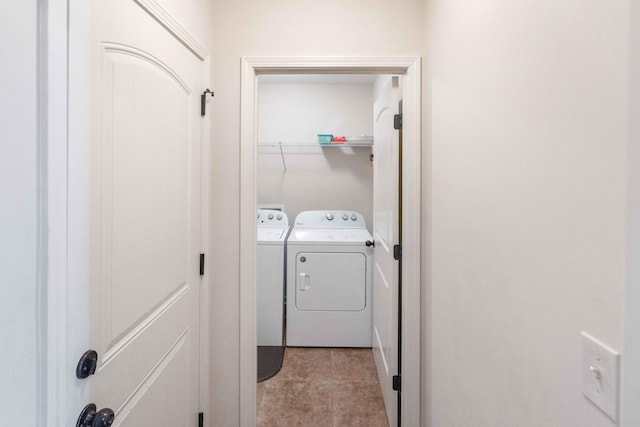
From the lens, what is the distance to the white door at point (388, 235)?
1.64 m

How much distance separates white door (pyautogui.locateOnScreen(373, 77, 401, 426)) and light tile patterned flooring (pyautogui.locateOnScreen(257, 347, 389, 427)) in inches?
8.0

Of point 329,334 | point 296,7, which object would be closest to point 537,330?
point 296,7

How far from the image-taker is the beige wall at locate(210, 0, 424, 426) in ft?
4.99

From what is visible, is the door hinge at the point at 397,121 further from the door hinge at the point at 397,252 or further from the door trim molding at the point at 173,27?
the door trim molding at the point at 173,27

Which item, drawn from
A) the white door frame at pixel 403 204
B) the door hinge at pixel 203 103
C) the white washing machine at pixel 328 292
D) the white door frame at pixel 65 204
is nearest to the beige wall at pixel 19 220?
the white door frame at pixel 65 204

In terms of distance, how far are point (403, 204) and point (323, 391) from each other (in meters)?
1.45

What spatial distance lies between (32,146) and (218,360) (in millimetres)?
1365

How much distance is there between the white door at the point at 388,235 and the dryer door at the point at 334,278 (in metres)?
0.36

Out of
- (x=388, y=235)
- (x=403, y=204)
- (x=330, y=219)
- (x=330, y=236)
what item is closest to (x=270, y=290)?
(x=330, y=236)

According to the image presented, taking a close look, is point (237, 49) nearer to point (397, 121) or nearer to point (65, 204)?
point (397, 121)

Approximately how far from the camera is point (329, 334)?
2.59 metres

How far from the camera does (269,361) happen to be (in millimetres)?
2432

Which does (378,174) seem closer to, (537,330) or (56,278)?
(537,330)

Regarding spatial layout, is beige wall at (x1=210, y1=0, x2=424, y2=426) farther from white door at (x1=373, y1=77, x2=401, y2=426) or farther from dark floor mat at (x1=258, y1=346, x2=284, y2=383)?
dark floor mat at (x1=258, y1=346, x2=284, y2=383)
